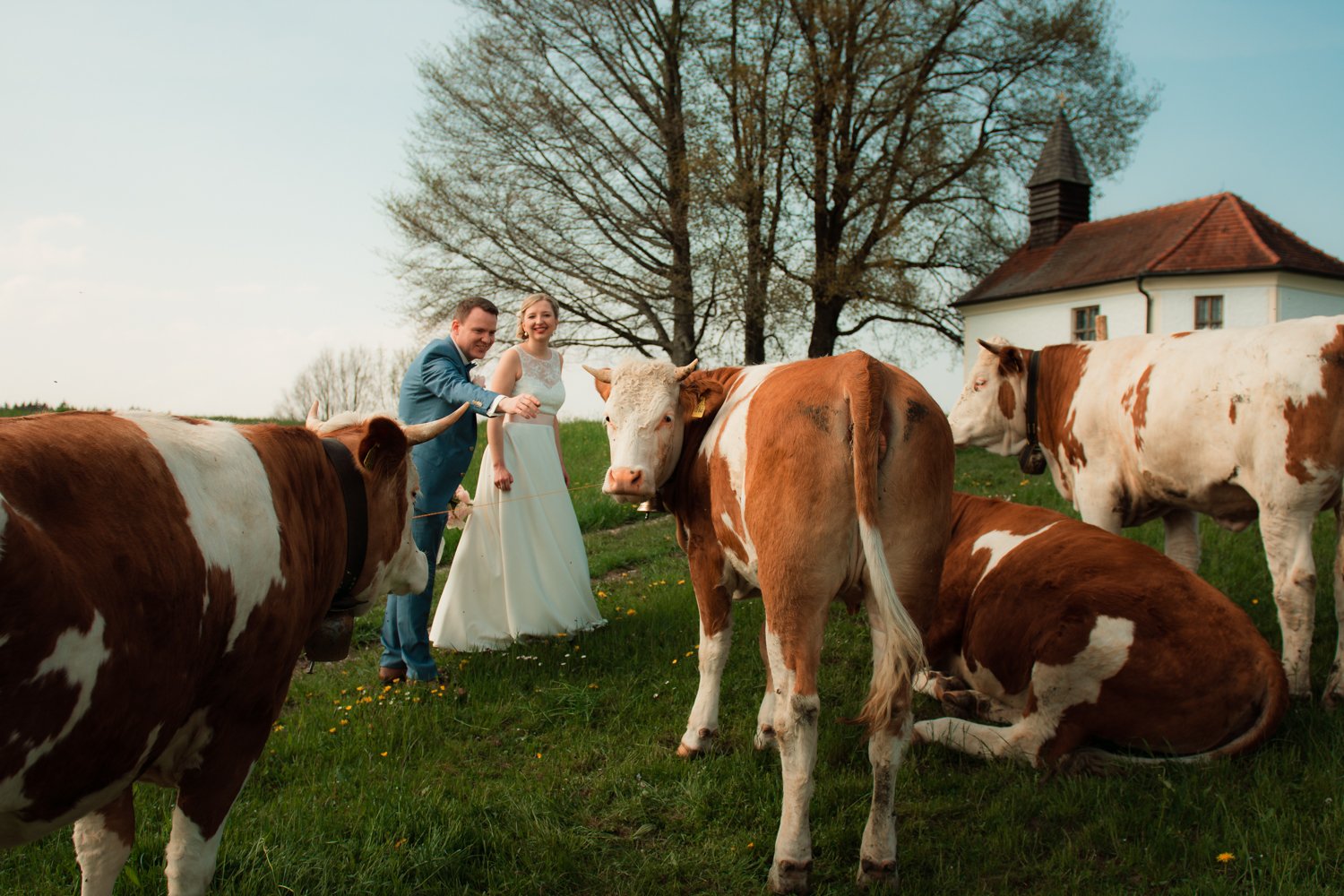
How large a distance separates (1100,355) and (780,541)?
4.32m

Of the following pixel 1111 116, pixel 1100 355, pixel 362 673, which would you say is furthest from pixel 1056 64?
pixel 362 673

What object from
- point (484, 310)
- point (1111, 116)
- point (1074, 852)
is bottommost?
point (1074, 852)

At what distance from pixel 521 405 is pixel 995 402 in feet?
13.3

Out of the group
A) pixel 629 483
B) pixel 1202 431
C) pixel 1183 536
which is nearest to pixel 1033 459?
pixel 1183 536

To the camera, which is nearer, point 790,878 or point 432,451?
point 790,878

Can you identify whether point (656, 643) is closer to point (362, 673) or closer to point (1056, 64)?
point (362, 673)

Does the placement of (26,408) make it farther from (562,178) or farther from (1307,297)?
(1307,297)

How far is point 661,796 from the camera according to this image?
4250 mm

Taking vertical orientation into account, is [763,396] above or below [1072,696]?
above

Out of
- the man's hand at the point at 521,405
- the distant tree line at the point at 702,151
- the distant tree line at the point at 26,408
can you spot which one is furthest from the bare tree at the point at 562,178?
the man's hand at the point at 521,405

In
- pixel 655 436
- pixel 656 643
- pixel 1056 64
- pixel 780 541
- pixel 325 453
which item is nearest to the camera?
pixel 325 453

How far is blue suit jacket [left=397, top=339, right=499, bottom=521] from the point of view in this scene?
18.9ft

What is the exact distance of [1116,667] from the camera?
421cm

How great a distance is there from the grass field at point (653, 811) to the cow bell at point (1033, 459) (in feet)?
7.51
